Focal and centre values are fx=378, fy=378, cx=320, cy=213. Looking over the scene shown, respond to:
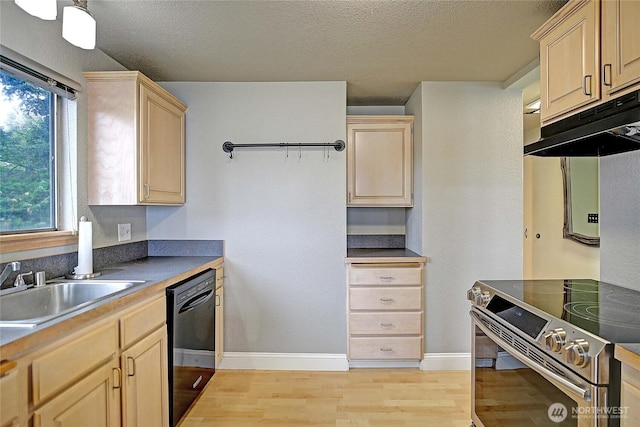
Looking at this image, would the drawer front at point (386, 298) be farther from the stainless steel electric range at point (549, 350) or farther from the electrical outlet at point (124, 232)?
the electrical outlet at point (124, 232)

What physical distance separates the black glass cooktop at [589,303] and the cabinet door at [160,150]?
2.11 metres

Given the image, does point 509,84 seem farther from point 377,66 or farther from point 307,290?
point 307,290

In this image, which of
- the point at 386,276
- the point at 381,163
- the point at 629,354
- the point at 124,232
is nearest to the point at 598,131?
the point at 629,354

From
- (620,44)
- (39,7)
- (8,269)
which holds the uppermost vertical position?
(39,7)

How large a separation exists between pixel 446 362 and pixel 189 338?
1.99m

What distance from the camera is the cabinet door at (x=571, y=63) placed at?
157 cm

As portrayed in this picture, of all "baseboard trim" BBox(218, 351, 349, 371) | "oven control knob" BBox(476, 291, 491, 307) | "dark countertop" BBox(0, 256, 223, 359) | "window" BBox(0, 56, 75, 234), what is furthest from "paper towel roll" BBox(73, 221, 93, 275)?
"oven control knob" BBox(476, 291, 491, 307)

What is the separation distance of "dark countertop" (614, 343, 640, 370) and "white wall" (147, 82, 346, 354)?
2.10 meters

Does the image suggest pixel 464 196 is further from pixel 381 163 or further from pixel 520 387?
pixel 520 387

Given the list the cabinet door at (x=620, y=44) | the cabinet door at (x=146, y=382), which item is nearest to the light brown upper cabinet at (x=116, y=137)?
the cabinet door at (x=146, y=382)

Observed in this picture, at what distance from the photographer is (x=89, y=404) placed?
1.37 metres

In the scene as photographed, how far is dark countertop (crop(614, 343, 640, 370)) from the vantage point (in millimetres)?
989

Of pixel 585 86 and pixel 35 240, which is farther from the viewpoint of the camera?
pixel 35 240

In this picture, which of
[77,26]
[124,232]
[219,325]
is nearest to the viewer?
[77,26]
